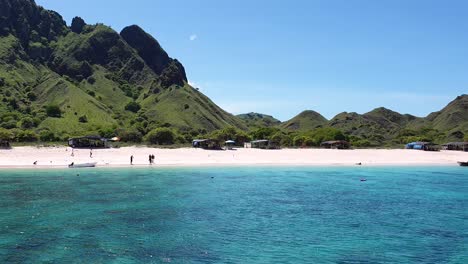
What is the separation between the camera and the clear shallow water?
2031 cm

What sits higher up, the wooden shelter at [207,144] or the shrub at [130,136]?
the shrub at [130,136]

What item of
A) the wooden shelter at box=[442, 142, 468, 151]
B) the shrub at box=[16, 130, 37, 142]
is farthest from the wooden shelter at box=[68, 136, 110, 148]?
the wooden shelter at box=[442, 142, 468, 151]

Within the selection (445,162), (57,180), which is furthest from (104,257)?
(445,162)

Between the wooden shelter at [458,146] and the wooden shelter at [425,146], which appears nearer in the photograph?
the wooden shelter at [425,146]

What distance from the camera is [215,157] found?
81375mm

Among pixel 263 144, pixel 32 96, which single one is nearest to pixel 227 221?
pixel 263 144

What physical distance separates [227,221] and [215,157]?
5364cm

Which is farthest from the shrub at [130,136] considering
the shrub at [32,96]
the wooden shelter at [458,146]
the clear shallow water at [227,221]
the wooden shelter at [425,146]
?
the wooden shelter at [458,146]

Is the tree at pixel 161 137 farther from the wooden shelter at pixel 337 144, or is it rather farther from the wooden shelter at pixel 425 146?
the wooden shelter at pixel 425 146

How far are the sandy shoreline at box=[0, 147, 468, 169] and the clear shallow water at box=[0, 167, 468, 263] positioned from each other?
1978 cm

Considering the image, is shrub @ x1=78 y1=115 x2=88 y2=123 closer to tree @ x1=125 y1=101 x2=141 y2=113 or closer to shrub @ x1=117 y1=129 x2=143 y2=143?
shrub @ x1=117 y1=129 x2=143 y2=143

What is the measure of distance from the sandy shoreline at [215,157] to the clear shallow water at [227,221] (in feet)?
64.9

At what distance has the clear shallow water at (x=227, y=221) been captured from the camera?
20.3 m

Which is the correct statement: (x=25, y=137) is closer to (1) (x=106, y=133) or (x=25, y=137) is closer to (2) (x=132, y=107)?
(1) (x=106, y=133)
